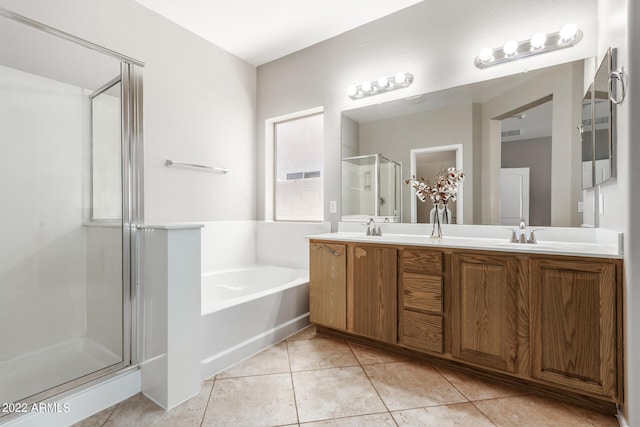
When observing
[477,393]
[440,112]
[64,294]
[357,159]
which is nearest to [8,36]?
[64,294]

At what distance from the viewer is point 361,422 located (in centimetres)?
138

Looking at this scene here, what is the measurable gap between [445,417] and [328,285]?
3.57 ft

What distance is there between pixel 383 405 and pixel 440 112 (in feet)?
6.59

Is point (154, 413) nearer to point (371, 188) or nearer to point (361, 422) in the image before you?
point (361, 422)

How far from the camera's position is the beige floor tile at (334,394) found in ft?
4.77

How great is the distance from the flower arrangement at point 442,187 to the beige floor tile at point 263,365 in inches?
61.2

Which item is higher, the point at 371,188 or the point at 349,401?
the point at 371,188

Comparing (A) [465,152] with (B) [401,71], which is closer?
(A) [465,152]

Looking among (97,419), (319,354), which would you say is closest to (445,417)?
(319,354)

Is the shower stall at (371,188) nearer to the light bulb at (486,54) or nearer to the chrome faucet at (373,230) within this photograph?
the chrome faucet at (373,230)

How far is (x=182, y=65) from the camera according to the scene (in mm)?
2584

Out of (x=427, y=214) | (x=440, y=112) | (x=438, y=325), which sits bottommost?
(x=438, y=325)

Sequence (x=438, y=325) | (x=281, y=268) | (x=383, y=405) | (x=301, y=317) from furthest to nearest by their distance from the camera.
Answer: (x=281, y=268)
(x=301, y=317)
(x=438, y=325)
(x=383, y=405)

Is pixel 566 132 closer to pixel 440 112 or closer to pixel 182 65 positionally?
pixel 440 112
